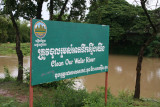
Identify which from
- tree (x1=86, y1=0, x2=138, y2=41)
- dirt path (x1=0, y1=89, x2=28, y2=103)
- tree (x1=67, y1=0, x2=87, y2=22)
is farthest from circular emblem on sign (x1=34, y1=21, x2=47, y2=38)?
tree (x1=86, y1=0, x2=138, y2=41)

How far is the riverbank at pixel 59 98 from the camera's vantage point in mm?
3078

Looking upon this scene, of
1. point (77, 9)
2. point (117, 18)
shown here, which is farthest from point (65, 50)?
point (117, 18)

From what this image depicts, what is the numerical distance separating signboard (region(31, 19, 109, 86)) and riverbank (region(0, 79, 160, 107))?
52cm

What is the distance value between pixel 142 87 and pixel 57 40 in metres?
6.56

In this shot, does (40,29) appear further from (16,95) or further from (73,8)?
(73,8)

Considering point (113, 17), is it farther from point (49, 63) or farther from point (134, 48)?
point (49, 63)

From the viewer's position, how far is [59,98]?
325 centimetres

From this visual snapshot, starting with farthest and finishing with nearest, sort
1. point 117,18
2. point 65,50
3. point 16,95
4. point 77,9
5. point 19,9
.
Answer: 1. point 117,18
2. point 77,9
3. point 19,9
4. point 16,95
5. point 65,50

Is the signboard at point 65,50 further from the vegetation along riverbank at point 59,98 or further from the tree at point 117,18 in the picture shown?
the tree at point 117,18

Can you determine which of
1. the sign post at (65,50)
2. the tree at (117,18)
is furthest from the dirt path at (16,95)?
the tree at (117,18)

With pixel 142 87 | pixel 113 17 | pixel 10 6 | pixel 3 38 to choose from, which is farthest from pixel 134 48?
pixel 10 6

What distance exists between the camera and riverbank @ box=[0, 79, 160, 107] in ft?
10.1

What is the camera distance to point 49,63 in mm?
2521

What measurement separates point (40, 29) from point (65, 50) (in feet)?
1.74
